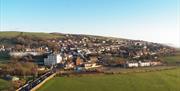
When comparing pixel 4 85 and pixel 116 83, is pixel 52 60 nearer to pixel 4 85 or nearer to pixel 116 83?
pixel 116 83

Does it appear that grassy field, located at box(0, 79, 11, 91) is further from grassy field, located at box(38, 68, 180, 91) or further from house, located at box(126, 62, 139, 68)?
house, located at box(126, 62, 139, 68)

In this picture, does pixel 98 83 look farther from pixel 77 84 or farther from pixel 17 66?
pixel 17 66

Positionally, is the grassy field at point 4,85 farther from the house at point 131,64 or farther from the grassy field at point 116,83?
the house at point 131,64

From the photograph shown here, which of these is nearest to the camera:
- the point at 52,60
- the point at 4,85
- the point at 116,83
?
the point at 4,85

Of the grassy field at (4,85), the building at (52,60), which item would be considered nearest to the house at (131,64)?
the building at (52,60)

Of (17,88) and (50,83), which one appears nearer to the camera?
(17,88)

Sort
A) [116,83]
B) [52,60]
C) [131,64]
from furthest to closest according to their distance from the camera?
1. [52,60]
2. [131,64]
3. [116,83]

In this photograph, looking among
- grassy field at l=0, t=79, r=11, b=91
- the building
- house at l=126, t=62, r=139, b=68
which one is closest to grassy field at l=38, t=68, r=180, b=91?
grassy field at l=0, t=79, r=11, b=91

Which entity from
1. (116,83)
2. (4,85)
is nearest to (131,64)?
(116,83)

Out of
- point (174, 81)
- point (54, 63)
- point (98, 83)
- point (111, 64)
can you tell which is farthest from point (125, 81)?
point (54, 63)
